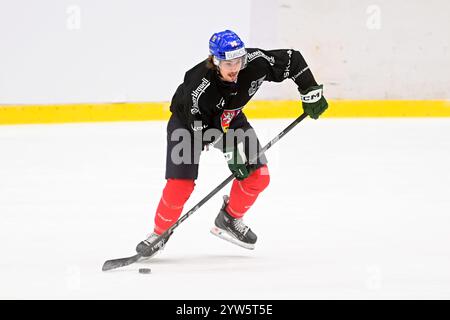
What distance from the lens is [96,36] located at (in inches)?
310

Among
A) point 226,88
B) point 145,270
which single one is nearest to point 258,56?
point 226,88

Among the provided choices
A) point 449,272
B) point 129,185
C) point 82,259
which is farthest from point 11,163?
point 449,272

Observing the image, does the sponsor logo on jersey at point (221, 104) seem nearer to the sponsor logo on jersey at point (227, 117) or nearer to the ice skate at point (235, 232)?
the sponsor logo on jersey at point (227, 117)

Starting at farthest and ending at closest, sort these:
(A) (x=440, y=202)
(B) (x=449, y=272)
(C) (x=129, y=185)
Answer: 1. (C) (x=129, y=185)
2. (A) (x=440, y=202)
3. (B) (x=449, y=272)

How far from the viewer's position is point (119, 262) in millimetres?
4215

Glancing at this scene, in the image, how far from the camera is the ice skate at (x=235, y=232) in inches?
180

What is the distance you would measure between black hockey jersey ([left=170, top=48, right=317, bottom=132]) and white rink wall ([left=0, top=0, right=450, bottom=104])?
3.59 meters

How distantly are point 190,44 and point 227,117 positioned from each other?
3.78m

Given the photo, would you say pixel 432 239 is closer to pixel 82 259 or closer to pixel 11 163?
pixel 82 259

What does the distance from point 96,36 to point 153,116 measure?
32.2 inches

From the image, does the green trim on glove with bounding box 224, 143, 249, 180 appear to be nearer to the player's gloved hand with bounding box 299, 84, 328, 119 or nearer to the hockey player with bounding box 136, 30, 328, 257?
the hockey player with bounding box 136, 30, 328, 257

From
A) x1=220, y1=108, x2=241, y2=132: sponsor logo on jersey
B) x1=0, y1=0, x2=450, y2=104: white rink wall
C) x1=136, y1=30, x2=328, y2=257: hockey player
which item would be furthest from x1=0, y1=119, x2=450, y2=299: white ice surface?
x1=220, y1=108, x2=241, y2=132: sponsor logo on jersey

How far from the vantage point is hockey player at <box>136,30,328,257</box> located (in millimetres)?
4117

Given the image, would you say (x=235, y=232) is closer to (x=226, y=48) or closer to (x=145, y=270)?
(x=145, y=270)
